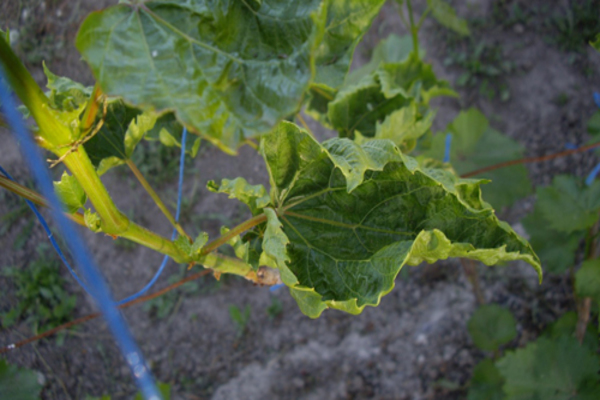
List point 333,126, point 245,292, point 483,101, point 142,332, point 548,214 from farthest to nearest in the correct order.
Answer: point 483,101 → point 245,292 → point 142,332 → point 548,214 → point 333,126

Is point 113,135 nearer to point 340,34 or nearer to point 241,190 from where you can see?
point 241,190

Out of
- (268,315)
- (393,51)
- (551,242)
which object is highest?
(393,51)

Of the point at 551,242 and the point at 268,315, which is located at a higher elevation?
the point at 551,242

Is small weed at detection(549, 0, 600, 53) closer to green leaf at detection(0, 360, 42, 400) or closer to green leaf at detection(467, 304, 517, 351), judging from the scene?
green leaf at detection(467, 304, 517, 351)

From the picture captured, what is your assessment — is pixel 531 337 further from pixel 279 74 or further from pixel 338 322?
pixel 279 74

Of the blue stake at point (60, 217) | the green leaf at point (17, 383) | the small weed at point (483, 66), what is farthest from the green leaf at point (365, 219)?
the small weed at point (483, 66)

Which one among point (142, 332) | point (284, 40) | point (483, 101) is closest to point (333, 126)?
point (284, 40)

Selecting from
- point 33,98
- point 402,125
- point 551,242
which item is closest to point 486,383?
point 551,242
